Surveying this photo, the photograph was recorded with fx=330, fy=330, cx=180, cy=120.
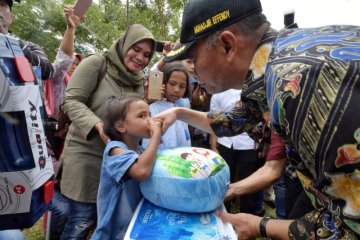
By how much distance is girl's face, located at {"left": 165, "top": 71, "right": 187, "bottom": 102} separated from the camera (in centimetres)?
342

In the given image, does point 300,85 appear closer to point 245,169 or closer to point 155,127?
point 155,127

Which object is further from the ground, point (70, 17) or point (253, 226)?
point (70, 17)

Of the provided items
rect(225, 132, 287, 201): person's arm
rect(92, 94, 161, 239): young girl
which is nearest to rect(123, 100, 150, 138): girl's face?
rect(92, 94, 161, 239): young girl

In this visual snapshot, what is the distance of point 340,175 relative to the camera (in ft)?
2.92

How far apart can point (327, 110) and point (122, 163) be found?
127 cm

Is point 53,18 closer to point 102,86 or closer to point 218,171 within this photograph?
point 102,86

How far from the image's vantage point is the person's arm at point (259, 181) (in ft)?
6.88

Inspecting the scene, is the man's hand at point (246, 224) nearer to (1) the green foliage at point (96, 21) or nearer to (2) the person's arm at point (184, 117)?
(2) the person's arm at point (184, 117)

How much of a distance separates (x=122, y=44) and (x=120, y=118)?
0.85 m

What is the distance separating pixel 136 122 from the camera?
6.94ft

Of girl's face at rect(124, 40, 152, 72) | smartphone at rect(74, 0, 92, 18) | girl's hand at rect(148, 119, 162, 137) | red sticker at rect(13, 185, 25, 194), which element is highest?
smartphone at rect(74, 0, 92, 18)

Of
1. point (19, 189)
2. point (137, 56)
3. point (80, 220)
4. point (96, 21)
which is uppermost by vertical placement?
point (96, 21)

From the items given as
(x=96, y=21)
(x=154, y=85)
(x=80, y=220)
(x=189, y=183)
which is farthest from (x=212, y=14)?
(x=96, y=21)

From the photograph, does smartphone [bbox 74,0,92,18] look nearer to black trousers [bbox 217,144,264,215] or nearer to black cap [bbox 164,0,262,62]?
black cap [bbox 164,0,262,62]
